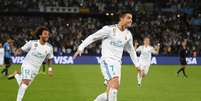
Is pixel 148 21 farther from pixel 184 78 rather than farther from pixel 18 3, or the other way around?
pixel 184 78

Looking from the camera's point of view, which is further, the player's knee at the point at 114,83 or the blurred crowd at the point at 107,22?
the blurred crowd at the point at 107,22

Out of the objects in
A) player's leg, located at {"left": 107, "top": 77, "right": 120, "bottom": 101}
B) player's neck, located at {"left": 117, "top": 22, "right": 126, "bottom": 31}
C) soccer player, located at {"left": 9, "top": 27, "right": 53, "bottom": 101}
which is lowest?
player's leg, located at {"left": 107, "top": 77, "right": 120, "bottom": 101}

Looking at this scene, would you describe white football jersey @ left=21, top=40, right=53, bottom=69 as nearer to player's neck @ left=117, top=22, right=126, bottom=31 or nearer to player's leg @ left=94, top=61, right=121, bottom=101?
player's leg @ left=94, top=61, right=121, bottom=101

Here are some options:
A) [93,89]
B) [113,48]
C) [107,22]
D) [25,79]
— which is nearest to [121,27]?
[113,48]

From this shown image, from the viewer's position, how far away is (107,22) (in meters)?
54.4

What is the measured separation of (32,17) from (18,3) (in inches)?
80.9

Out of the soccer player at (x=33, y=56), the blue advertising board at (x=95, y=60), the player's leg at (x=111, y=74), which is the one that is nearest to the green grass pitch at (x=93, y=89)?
the soccer player at (x=33, y=56)

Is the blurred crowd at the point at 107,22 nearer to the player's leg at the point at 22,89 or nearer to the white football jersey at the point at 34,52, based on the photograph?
the white football jersey at the point at 34,52

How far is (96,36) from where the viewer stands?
470 inches

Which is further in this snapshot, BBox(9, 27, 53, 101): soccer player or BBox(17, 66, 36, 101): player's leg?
BBox(9, 27, 53, 101): soccer player

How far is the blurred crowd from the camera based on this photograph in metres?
→ 47.9

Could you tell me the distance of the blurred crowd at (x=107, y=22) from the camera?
47875 millimetres

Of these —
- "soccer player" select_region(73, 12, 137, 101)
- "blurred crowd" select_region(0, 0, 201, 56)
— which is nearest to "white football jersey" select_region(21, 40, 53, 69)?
"soccer player" select_region(73, 12, 137, 101)

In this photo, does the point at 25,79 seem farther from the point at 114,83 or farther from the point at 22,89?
the point at 114,83
